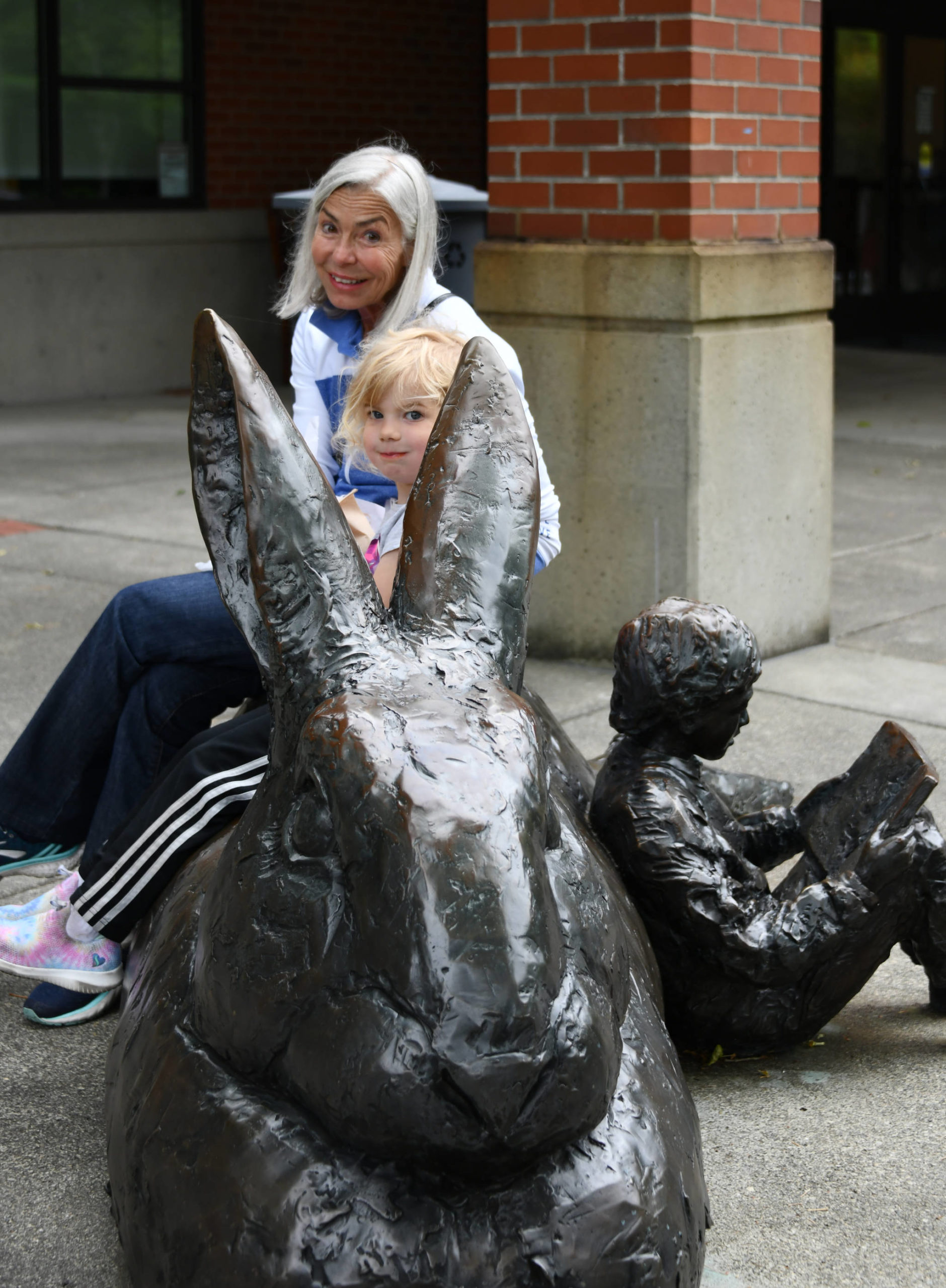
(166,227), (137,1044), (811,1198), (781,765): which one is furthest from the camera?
(166,227)

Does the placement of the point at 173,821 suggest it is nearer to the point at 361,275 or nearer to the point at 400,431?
the point at 400,431

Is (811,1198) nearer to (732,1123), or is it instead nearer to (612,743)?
(732,1123)

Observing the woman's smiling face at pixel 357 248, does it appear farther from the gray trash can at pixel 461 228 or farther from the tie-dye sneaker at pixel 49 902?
the gray trash can at pixel 461 228

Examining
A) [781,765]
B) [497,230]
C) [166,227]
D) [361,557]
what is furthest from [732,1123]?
[166,227]

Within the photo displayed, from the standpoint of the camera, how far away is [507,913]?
6.02ft

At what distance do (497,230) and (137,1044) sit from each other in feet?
15.2

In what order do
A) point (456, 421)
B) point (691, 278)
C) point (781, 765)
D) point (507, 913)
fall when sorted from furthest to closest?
point (691, 278) → point (781, 765) → point (456, 421) → point (507, 913)

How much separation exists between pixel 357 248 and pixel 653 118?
7.97 ft

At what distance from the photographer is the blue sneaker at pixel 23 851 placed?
11.7 feet

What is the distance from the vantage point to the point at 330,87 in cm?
1546

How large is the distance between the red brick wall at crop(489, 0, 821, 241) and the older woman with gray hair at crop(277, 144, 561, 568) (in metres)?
2.15

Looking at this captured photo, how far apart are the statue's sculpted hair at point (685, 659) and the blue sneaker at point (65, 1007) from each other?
4.31 ft

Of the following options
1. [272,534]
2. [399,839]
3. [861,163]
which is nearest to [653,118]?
[272,534]

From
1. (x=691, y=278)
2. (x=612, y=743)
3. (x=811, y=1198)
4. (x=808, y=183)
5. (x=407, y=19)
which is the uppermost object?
(x=407, y=19)
